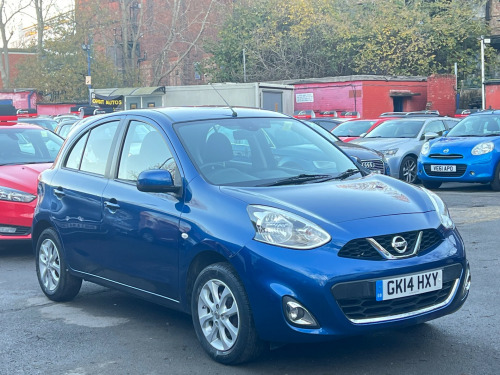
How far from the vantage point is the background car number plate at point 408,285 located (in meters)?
4.50

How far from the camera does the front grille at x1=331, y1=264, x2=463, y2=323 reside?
175 inches

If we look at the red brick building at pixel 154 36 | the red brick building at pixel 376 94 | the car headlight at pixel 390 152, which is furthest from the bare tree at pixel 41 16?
the car headlight at pixel 390 152

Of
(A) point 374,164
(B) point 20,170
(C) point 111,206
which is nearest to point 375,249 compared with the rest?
(C) point 111,206

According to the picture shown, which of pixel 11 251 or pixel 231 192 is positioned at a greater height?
pixel 231 192

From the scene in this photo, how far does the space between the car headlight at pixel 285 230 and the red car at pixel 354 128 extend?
47.4ft

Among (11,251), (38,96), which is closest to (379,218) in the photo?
(11,251)

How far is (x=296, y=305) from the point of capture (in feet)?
14.6

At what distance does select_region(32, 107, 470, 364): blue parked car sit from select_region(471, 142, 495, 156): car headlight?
371 inches

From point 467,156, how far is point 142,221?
10.7m

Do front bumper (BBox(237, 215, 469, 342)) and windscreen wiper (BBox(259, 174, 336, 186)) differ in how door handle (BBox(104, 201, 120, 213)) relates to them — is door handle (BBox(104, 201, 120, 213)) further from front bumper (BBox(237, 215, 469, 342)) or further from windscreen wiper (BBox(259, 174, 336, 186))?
front bumper (BBox(237, 215, 469, 342))

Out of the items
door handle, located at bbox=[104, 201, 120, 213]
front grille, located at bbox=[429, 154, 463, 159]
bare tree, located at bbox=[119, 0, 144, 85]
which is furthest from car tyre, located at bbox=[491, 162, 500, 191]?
bare tree, located at bbox=[119, 0, 144, 85]

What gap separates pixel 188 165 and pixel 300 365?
5.00ft

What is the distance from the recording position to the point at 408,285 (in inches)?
181

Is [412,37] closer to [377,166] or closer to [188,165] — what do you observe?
[377,166]
